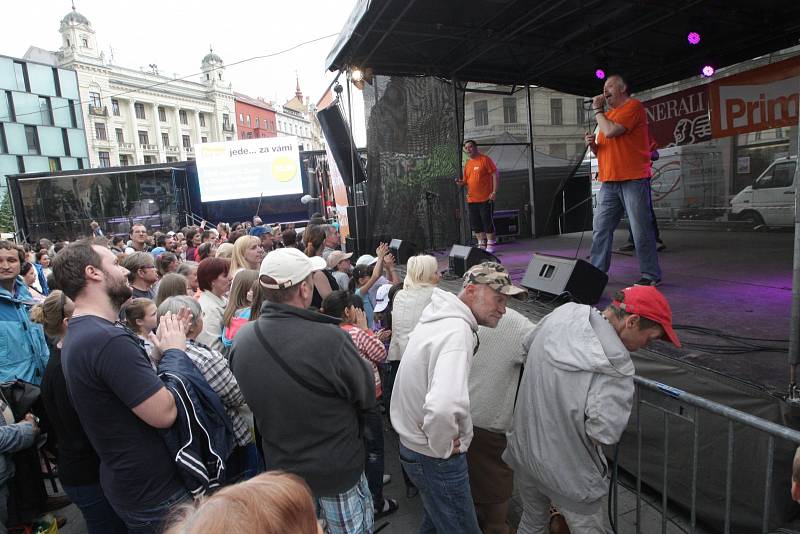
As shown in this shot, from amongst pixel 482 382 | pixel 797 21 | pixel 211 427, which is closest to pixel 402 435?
pixel 482 382

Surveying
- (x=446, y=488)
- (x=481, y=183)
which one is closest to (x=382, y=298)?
(x=446, y=488)

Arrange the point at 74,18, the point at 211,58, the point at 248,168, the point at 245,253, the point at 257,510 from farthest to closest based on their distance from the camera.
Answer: the point at 211,58 < the point at 74,18 < the point at 248,168 < the point at 245,253 < the point at 257,510

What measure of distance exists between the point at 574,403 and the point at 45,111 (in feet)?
164

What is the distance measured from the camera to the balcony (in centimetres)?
4317

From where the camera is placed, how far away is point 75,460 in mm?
2006

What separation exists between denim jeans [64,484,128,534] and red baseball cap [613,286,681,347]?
8.24ft

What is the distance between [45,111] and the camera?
1513 inches

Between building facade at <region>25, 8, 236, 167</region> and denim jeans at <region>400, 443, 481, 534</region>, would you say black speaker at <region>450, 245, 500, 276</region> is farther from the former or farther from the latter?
building facade at <region>25, 8, 236, 167</region>

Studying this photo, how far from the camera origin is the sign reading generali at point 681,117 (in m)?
7.62

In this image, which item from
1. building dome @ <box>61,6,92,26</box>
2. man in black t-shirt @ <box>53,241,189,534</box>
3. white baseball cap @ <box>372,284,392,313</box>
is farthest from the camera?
building dome @ <box>61,6,92,26</box>

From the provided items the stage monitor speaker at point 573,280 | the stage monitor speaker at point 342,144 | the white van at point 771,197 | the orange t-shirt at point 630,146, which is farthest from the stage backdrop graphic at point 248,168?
the stage monitor speaker at point 573,280

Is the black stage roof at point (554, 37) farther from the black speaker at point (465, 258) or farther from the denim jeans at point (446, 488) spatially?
the denim jeans at point (446, 488)

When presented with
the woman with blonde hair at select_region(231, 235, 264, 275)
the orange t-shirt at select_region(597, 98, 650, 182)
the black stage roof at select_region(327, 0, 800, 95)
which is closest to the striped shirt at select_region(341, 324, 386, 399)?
the woman with blonde hair at select_region(231, 235, 264, 275)

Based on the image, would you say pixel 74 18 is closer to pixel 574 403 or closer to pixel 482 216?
pixel 482 216
